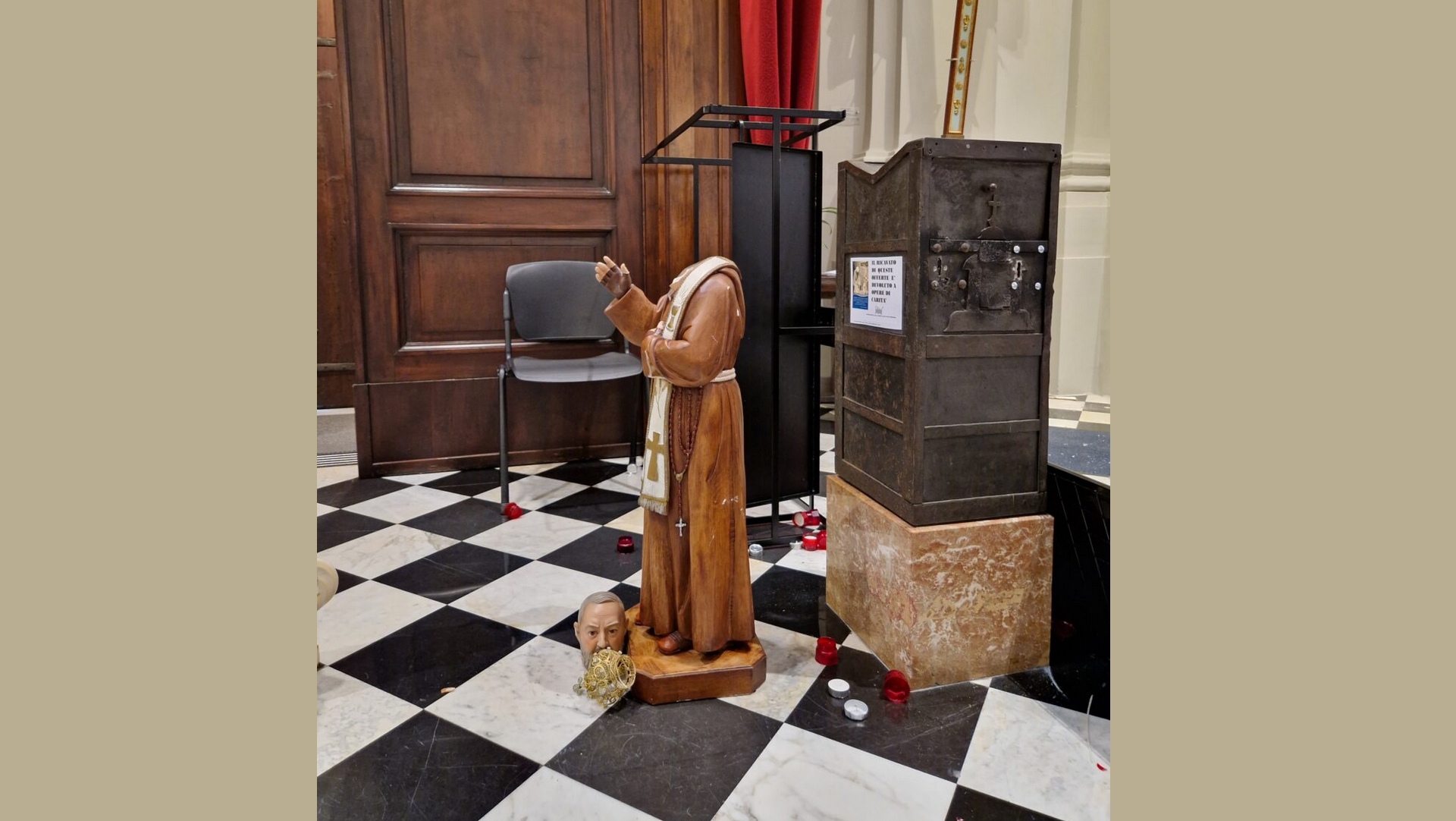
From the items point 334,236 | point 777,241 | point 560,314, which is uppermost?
point 334,236

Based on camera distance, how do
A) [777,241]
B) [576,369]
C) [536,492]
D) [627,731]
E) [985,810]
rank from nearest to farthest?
[985,810]
[627,731]
[777,241]
[576,369]
[536,492]

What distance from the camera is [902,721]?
1728mm

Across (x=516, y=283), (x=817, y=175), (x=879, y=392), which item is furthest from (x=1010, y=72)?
(x=879, y=392)

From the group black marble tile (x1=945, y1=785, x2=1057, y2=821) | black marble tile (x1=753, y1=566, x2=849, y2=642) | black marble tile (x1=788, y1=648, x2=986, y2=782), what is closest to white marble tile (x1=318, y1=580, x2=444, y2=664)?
black marble tile (x1=753, y1=566, x2=849, y2=642)

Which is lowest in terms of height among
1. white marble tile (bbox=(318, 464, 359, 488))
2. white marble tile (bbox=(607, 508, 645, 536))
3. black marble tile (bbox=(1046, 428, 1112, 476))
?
white marble tile (bbox=(607, 508, 645, 536))

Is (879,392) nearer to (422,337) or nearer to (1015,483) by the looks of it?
(1015,483)

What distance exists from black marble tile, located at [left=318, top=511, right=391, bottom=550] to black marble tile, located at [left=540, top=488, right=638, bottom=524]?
621mm

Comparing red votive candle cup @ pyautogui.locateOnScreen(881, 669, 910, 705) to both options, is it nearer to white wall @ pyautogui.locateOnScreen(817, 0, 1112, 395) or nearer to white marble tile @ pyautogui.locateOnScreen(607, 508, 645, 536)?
white marble tile @ pyautogui.locateOnScreen(607, 508, 645, 536)

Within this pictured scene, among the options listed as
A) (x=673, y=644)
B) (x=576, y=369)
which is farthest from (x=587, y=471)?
(x=673, y=644)

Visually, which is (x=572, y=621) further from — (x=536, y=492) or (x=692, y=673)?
(x=536, y=492)

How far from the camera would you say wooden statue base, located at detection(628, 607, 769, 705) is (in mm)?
1784

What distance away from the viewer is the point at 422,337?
3699mm

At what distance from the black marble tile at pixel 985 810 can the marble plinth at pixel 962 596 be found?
39cm

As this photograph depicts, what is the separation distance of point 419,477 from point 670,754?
2.46 meters
